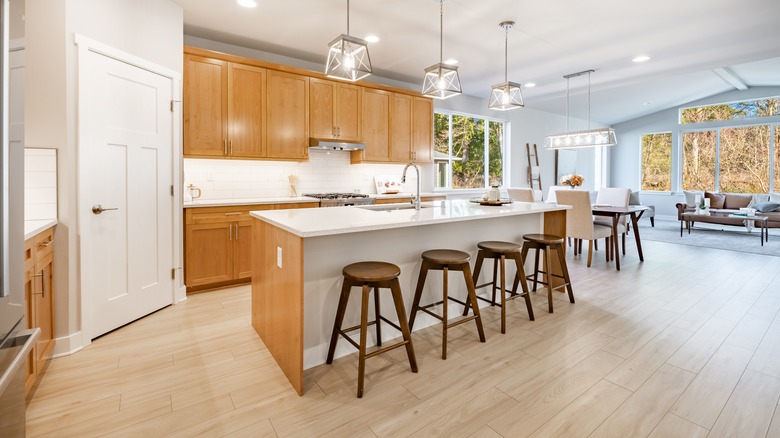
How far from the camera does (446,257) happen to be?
8.20ft

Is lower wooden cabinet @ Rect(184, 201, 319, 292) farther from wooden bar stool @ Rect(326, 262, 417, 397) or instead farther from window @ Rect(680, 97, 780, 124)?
window @ Rect(680, 97, 780, 124)

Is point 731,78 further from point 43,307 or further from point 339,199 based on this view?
point 43,307

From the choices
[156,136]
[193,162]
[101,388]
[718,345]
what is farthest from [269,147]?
[718,345]

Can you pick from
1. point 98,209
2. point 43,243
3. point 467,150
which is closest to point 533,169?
point 467,150

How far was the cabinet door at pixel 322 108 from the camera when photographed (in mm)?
4668

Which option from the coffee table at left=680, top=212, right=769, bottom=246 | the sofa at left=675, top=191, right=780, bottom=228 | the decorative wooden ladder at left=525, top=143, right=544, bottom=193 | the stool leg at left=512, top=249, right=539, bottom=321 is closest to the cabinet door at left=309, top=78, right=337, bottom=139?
the stool leg at left=512, top=249, right=539, bottom=321

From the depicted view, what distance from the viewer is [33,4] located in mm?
2367

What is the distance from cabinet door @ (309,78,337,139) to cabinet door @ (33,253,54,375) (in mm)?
2953

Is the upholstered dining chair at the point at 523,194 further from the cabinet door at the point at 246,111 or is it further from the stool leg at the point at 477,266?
the cabinet door at the point at 246,111

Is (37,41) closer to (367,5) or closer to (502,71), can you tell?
(367,5)

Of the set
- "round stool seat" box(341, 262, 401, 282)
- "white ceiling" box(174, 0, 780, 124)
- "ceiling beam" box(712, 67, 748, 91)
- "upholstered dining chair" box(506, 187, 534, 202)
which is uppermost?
"ceiling beam" box(712, 67, 748, 91)

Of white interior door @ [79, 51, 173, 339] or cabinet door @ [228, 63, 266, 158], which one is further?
cabinet door @ [228, 63, 266, 158]

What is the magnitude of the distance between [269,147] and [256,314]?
2.21m

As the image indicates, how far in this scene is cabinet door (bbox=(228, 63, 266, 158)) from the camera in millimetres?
4066
